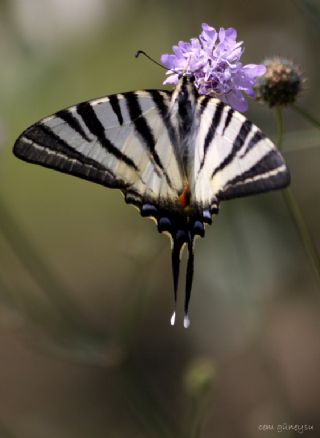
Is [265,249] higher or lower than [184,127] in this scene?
lower

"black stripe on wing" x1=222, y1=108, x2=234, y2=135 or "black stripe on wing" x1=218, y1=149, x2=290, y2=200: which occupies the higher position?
"black stripe on wing" x1=222, y1=108, x2=234, y2=135

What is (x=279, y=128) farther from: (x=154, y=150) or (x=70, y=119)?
(x=70, y=119)

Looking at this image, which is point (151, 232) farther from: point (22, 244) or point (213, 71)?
point (213, 71)

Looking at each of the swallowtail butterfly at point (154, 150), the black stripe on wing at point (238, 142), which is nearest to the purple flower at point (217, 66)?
the swallowtail butterfly at point (154, 150)

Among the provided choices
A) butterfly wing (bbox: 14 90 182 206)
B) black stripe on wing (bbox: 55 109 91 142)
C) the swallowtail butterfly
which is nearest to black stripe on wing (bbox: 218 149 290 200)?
the swallowtail butterfly

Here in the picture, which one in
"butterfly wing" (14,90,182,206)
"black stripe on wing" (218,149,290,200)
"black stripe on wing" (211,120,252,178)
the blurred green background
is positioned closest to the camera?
"black stripe on wing" (218,149,290,200)

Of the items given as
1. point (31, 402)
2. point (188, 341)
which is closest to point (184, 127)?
point (188, 341)

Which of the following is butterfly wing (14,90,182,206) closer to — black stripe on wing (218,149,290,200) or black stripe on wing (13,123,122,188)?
black stripe on wing (13,123,122,188)
